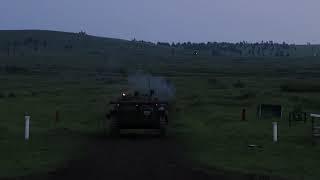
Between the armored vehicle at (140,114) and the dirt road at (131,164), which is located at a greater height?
the armored vehicle at (140,114)

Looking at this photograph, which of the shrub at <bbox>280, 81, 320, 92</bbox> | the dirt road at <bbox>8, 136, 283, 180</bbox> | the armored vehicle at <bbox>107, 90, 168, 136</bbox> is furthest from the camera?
the shrub at <bbox>280, 81, 320, 92</bbox>

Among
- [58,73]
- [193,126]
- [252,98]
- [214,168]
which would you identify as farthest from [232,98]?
[58,73]

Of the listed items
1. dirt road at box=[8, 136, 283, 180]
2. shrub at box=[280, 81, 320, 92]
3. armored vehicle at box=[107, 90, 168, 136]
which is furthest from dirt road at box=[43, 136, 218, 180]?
shrub at box=[280, 81, 320, 92]

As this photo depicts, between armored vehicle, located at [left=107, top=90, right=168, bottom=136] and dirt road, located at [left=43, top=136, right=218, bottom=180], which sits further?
armored vehicle, located at [left=107, top=90, right=168, bottom=136]

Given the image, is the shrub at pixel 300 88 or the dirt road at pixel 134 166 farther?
the shrub at pixel 300 88

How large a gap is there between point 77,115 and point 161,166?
21.7 m

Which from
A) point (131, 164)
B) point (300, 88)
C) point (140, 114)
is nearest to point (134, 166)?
point (131, 164)

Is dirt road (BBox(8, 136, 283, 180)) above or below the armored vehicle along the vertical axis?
below

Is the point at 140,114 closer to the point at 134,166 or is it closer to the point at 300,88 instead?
the point at 134,166

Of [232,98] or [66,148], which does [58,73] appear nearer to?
[232,98]

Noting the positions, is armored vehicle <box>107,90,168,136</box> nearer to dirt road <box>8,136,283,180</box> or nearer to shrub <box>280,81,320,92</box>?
dirt road <box>8,136,283,180</box>

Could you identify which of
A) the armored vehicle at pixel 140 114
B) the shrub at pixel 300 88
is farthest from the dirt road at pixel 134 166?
the shrub at pixel 300 88

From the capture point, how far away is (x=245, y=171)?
15.2 m

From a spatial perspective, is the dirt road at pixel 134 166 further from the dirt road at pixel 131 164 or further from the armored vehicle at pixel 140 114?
the armored vehicle at pixel 140 114
